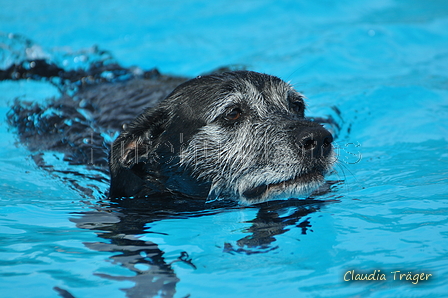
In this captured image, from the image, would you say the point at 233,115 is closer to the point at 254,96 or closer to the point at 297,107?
the point at 254,96

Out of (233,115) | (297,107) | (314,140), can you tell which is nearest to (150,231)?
(233,115)

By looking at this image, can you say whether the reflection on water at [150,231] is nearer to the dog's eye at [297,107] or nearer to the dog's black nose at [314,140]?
the dog's black nose at [314,140]

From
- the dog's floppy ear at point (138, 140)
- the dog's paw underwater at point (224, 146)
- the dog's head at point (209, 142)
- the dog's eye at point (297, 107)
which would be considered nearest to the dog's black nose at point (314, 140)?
the dog's paw underwater at point (224, 146)

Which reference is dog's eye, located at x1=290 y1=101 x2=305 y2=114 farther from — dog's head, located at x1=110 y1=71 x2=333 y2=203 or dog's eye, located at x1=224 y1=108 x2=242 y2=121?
dog's eye, located at x1=224 y1=108 x2=242 y2=121

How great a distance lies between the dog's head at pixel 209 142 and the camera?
5.05 m

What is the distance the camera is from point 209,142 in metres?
5.27

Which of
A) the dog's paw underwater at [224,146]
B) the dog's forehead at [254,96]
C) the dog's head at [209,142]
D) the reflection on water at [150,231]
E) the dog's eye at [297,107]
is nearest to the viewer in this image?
the reflection on water at [150,231]

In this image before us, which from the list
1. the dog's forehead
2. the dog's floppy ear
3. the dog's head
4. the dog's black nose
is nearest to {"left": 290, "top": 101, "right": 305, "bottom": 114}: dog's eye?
the dog's forehead

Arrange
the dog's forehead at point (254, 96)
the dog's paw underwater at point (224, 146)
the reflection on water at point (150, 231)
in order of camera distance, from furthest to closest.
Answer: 1. the dog's forehead at point (254, 96)
2. the dog's paw underwater at point (224, 146)
3. the reflection on water at point (150, 231)

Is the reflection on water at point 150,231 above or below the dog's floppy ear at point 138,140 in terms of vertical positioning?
below

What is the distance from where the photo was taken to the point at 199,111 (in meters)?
5.27

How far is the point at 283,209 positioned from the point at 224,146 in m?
0.82

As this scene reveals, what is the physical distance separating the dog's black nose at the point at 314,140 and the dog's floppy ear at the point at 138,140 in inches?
56.7

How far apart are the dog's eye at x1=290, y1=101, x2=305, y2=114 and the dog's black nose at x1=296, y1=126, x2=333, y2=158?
998 millimetres
